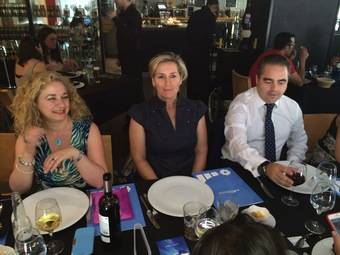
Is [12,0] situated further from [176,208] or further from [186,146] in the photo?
[176,208]

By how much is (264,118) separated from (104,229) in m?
1.34

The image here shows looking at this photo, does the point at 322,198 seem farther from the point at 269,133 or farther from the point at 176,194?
the point at 269,133

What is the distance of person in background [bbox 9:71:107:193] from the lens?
5.12 ft

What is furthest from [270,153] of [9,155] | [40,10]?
[40,10]

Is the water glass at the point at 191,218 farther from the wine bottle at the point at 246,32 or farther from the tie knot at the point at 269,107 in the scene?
the wine bottle at the point at 246,32

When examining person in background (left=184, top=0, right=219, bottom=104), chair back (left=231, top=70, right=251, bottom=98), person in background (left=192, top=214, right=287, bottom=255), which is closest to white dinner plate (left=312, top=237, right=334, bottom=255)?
person in background (left=192, top=214, right=287, bottom=255)

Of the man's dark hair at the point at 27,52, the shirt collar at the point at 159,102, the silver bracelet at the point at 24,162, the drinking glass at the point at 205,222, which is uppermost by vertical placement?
the man's dark hair at the point at 27,52

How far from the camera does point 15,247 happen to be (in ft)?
3.57

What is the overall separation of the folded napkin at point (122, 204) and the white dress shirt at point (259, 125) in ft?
2.58

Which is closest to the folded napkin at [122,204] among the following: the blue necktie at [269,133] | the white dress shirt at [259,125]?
the white dress shirt at [259,125]

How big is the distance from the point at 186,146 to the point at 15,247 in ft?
3.89

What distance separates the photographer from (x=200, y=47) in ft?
16.7

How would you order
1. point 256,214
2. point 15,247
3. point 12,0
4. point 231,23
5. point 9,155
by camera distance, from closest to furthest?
point 15,247 → point 256,214 → point 9,155 → point 12,0 → point 231,23

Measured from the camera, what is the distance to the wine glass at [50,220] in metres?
1.12
